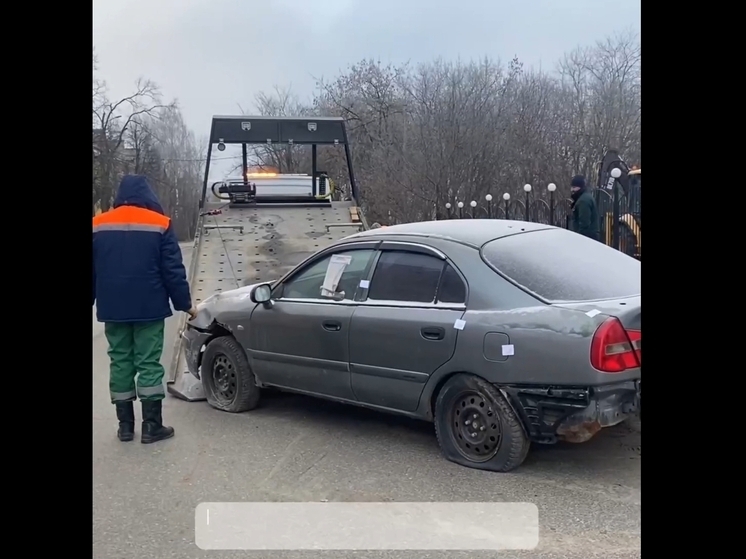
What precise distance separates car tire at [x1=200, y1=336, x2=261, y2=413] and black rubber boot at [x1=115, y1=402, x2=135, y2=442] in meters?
0.82

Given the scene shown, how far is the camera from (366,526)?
387 cm

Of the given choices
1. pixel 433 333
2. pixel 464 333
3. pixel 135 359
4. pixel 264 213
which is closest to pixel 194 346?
pixel 135 359

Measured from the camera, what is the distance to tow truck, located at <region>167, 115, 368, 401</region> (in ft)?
28.4

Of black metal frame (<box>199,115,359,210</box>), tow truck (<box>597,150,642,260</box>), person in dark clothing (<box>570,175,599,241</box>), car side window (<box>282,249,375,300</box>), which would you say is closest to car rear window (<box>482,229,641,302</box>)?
car side window (<box>282,249,375,300</box>)

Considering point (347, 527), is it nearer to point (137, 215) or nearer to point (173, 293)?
point (173, 293)

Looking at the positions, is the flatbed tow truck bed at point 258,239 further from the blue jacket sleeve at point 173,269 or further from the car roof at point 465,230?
the car roof at point 465,230

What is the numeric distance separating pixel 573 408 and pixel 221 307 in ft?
10.2

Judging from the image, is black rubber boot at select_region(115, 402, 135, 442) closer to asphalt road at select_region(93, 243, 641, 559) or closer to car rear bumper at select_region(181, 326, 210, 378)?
asphalt road at select_region(93, 243, 641, 559)

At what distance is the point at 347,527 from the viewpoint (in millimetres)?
3869

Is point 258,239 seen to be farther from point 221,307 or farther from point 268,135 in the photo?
point 221,307

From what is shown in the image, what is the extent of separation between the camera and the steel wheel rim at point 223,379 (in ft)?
19.5
